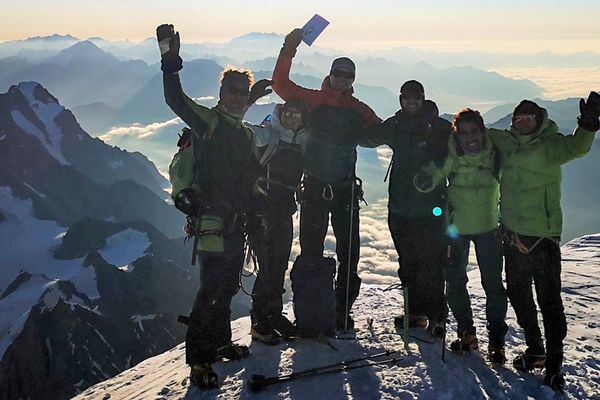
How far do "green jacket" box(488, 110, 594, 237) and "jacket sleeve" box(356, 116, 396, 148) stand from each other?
1.95 m

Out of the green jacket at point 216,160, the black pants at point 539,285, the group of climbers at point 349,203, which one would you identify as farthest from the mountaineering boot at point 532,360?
the green jacket at point 216,160

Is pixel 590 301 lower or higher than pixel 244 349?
lower

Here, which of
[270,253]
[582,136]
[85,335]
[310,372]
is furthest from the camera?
[85,335]

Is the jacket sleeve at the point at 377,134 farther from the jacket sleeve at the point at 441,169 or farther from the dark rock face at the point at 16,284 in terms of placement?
the dark rock face at the point at 16,284

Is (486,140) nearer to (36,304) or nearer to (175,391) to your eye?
(175,391)

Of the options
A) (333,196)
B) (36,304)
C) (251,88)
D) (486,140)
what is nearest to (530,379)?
(486,140)

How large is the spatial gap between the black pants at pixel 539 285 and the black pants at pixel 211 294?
4287mm

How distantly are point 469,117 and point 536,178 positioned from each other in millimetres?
1347

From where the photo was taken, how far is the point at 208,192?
Answer: 774 centimetres

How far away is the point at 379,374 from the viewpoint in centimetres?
818

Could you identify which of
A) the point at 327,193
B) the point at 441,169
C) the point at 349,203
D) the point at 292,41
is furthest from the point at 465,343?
the point at 292,41

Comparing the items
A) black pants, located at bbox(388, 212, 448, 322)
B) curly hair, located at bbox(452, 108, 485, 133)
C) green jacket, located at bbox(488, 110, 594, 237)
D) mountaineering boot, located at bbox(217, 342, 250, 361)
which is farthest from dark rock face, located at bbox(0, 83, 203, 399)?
green jacket, located at bbox(488, 110, 594, 237)

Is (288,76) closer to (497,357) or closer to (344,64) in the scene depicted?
(344,64)

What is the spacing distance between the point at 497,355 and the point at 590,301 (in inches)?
288
